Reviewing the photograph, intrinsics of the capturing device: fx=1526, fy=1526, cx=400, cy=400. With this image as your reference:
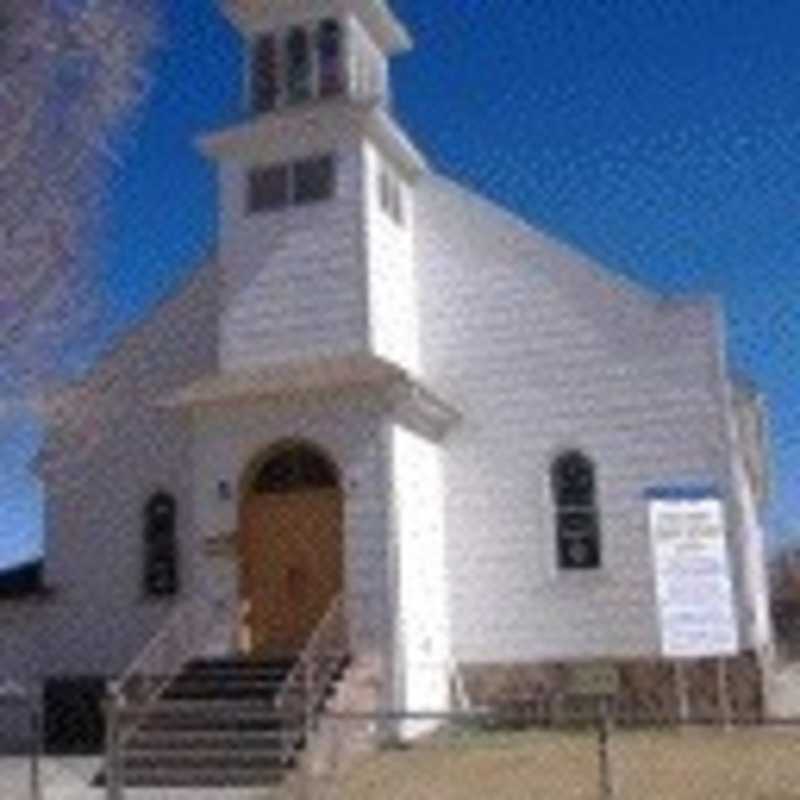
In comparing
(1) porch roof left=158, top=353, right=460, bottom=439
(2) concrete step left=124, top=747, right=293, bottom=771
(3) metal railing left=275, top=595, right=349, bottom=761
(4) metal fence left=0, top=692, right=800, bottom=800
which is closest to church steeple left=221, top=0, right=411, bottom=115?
(1) porch roof left=158, top=353, right=460, bottom=439

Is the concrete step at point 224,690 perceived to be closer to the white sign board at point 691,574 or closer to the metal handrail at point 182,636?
the metal handrail at point 182,636

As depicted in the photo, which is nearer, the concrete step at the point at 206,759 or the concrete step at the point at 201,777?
the concrete step at the point at 201,777

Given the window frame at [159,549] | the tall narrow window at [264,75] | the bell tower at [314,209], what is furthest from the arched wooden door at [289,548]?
the tall narrow window at [264,75]

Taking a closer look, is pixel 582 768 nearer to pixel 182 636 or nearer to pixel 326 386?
pixel 326 386

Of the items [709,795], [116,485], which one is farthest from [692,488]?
[116,485]

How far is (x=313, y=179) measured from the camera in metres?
25.0

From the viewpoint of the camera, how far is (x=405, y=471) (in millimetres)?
23141

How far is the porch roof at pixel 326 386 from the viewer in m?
22.6

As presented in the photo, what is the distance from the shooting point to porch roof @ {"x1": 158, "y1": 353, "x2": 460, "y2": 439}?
22.6 m

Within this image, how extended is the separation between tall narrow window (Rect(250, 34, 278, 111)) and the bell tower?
0.08 feet

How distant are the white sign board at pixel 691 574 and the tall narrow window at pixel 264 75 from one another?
1022 cm

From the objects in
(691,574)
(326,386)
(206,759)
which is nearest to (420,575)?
(326,386)

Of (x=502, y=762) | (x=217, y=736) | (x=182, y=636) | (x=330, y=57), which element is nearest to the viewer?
(x=502, y=762)

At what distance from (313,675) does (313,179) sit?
8.41 metres
